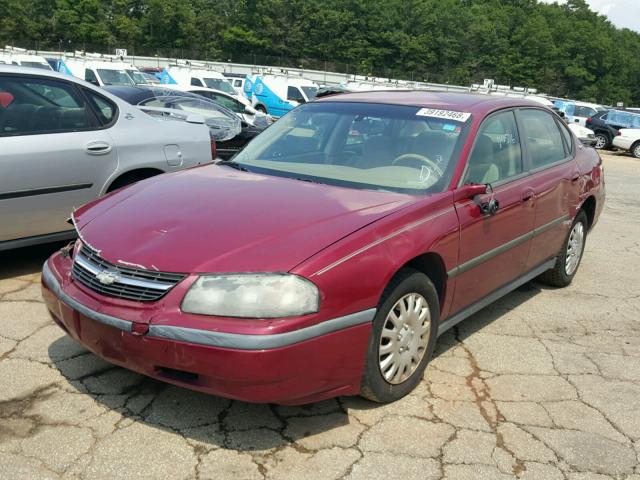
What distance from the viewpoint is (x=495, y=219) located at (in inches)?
153

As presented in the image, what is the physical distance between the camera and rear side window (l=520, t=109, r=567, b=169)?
4.65 m

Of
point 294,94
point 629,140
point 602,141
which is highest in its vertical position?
point 294,94

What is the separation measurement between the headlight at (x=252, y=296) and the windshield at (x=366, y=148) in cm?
114

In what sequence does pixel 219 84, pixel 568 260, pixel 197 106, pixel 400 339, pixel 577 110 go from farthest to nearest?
pixel 577 110 → pixel 219 84 → pixel 197 106 → pixel 568 260 → pixel 400 339

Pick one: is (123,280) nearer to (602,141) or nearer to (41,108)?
(41,108)

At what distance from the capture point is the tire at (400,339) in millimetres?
3068

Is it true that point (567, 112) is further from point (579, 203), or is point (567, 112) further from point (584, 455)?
point (584, 455)

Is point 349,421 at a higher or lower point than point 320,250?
lower

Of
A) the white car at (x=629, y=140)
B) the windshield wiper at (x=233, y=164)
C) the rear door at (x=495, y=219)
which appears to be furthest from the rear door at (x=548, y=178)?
the white car at (x=629, y=140)

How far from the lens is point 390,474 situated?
2.77 m

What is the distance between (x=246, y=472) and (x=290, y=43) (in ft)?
280

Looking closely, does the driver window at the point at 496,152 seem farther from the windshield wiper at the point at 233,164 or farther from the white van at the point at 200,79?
the white van at the point at 200,79

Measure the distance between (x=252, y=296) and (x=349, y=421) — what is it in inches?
36.7

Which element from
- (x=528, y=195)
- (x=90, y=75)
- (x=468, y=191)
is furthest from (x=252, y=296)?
(x=90, y=75)
